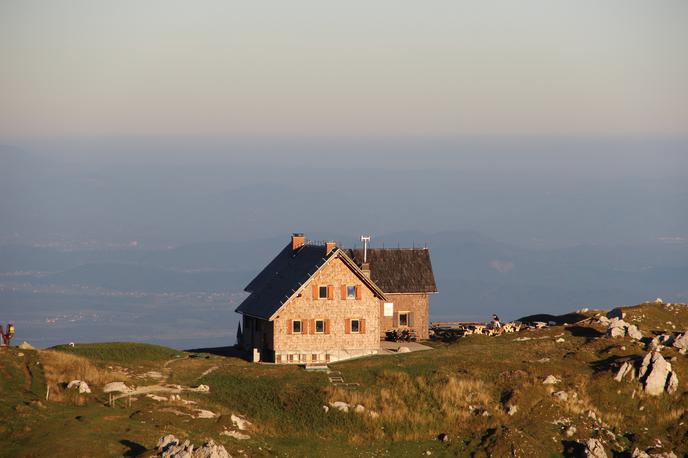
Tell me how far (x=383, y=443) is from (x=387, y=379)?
9010 millimetres

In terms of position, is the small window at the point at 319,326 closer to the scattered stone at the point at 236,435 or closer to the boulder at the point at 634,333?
the boulder at the point at 634,333

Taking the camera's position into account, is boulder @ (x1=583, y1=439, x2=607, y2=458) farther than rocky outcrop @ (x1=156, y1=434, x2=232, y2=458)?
Yes

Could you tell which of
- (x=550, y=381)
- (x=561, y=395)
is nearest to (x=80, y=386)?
(x=550, y=381)

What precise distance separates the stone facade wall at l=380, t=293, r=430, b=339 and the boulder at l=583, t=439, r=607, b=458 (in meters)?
33.8

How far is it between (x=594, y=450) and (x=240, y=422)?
2090 centimetres

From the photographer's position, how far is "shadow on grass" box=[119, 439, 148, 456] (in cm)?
6122

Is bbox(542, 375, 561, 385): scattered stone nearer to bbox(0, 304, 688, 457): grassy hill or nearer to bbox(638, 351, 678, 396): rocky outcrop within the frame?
bbox(0, 304, 688, 457): grassy hill

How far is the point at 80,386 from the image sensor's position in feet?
238

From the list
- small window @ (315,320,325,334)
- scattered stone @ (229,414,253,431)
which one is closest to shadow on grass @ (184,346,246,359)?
small window @ (315,320,325,334)

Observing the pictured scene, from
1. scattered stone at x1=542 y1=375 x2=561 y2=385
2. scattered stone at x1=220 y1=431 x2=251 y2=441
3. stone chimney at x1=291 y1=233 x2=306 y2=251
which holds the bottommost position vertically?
scattered stone at x1=220 y1=431 x2=251 y2=441

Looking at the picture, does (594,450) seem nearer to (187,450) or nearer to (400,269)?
(187,450)

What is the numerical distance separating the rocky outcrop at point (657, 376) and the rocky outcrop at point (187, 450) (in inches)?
1251

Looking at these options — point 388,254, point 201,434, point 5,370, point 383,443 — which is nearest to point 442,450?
point 383,443

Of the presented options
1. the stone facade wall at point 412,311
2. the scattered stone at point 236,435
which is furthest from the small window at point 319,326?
the scattered stone at point 236,435
